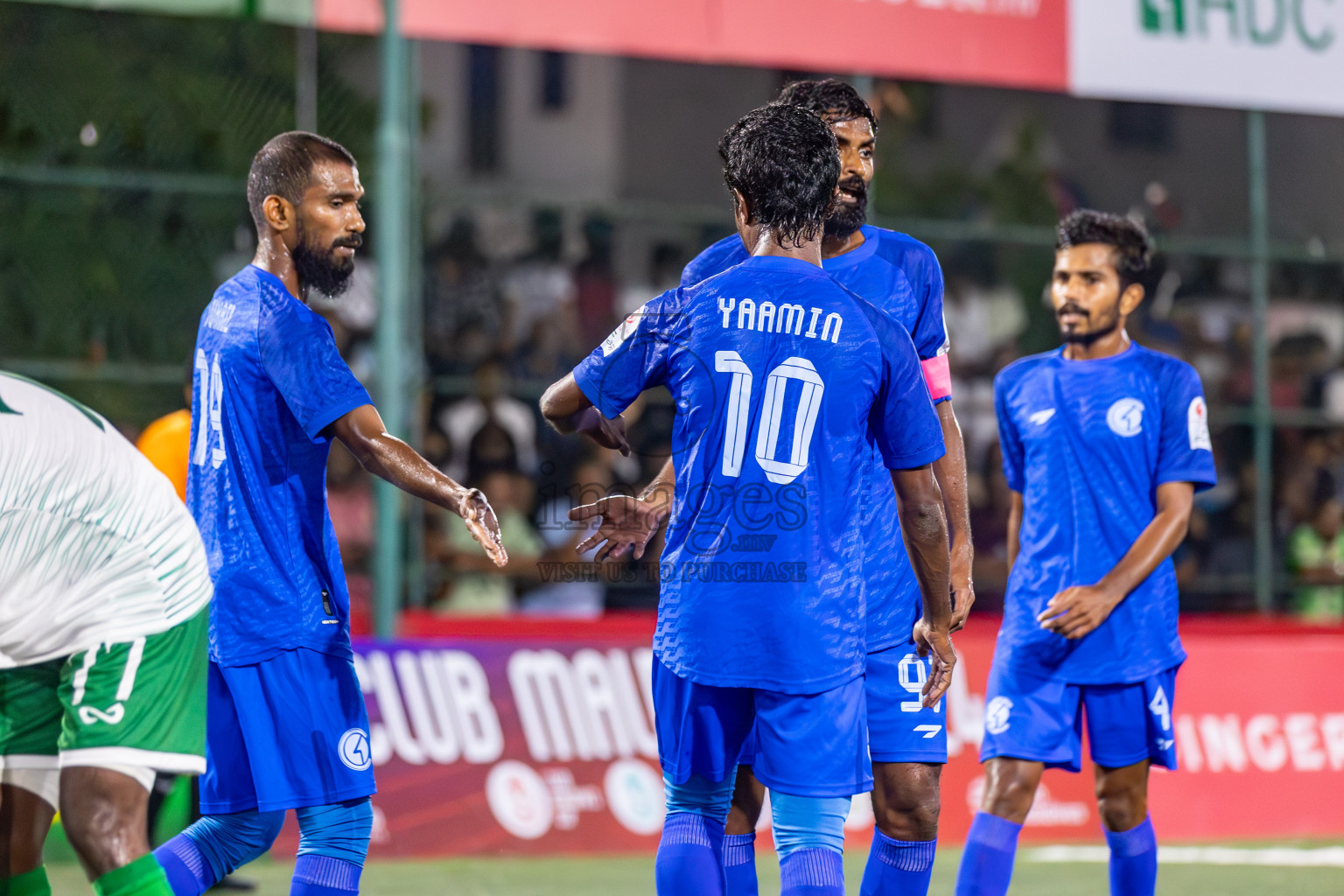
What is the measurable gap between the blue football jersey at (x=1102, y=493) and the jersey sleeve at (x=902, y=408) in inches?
77.4

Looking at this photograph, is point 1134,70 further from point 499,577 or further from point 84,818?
point 84,818

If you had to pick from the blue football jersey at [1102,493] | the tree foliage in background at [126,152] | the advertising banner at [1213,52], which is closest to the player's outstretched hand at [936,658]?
the blue football jersey at [1102,493]

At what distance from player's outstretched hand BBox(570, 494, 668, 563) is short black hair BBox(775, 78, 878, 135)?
1.37m

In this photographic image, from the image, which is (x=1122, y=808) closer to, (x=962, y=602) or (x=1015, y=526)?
(x=1015, y=526)

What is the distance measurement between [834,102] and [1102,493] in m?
1.76

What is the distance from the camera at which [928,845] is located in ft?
15.1

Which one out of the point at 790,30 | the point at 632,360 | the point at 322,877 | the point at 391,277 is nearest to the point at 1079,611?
the point at 632,360

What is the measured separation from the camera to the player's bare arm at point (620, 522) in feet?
12.5

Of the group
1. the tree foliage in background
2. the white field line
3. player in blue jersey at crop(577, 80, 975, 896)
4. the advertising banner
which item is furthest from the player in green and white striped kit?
the advertising banner

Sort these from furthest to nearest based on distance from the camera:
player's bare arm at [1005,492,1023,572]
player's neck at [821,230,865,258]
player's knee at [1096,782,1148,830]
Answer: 1. player's bare arm at [1005,492,1023,572]
2. player's knee at [1096,782,1148,830]
3. player's neck at [821,230,865,258]

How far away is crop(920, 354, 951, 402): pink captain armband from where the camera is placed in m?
4.73

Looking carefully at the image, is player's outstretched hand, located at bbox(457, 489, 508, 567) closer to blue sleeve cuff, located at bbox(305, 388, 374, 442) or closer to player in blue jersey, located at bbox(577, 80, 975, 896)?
blue sleeve cuff, located at bbox(305, 388, 374, 442)

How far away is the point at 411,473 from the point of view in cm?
402

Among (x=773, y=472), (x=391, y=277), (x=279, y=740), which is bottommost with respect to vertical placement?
(x=279, y=740)
